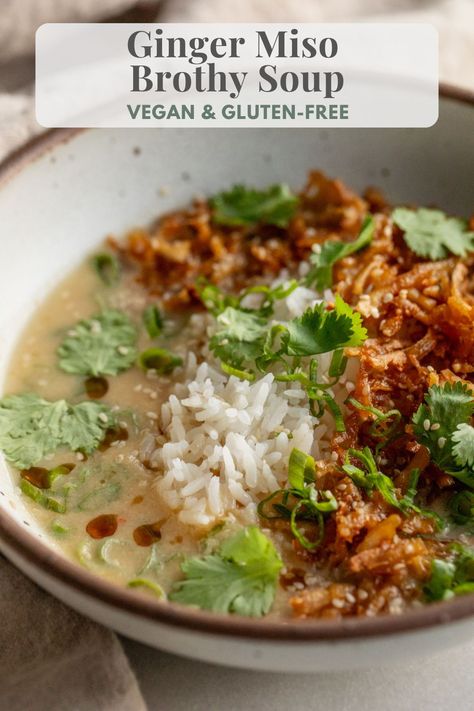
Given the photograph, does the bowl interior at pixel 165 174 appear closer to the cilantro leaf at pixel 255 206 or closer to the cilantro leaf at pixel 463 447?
the cilantro leaf at pixel 255 206

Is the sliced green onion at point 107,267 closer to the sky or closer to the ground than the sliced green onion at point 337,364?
closer to the sky

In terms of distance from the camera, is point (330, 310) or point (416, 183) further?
point (416, 183)

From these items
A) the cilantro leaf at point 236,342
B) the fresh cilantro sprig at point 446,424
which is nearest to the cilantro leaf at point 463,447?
the fresh cilantro sprig at point 446,424

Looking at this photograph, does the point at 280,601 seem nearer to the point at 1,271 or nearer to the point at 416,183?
the point at 1,271

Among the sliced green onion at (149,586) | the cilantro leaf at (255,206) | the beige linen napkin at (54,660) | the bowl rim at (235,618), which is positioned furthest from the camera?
the cilantro leaf at (255,206)

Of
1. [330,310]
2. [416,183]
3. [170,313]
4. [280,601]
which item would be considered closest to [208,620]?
[280,601]

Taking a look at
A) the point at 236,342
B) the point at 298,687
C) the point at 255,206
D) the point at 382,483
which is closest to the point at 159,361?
the point at 236,342

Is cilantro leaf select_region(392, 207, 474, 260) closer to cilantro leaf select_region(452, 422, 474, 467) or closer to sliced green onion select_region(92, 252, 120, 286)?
cilantro leaf select_region(452, 422, 474, 467)
